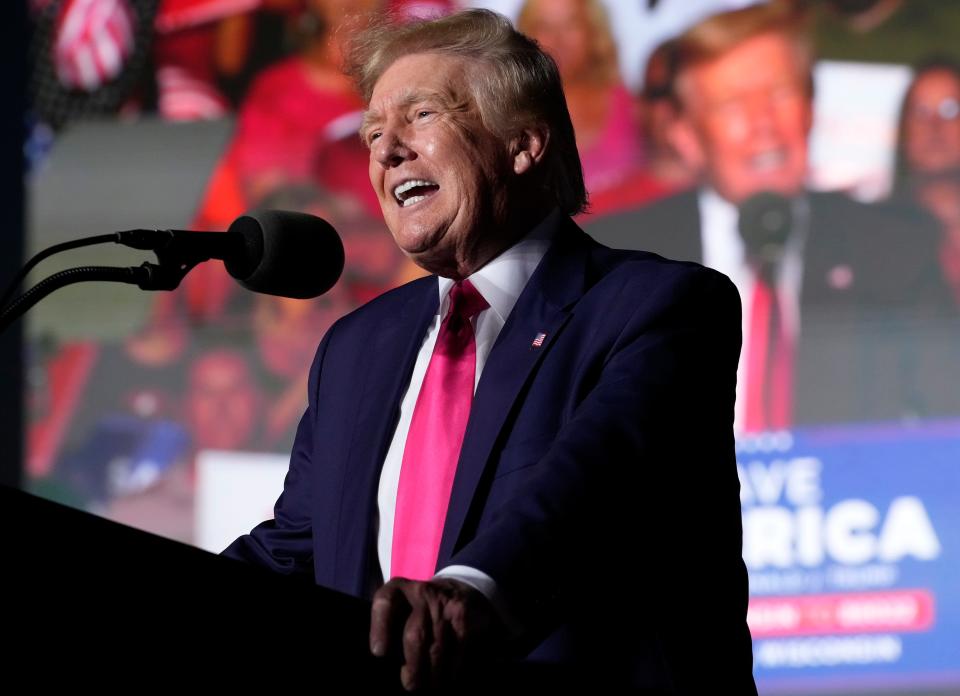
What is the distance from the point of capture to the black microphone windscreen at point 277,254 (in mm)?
1515

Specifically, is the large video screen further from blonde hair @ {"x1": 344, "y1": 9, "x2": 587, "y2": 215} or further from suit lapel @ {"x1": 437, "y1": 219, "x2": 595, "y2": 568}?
suit lapel @ {"x1": 437, "y1": 219, "x2": 595, "y2": 568}

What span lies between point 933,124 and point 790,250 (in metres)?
0.48

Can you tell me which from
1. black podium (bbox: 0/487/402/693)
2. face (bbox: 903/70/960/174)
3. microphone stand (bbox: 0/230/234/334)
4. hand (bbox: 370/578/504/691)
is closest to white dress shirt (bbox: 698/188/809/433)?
face (bbox: 903/70/960/174)

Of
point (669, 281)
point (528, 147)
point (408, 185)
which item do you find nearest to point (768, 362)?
point (528, 147)

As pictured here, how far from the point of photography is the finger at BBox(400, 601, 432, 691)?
93 cm

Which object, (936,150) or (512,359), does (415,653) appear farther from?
(936,150)

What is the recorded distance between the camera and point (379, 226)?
13.1ft

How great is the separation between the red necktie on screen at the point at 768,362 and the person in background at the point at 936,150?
1.42 ft

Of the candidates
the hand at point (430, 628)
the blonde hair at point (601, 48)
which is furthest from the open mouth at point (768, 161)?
the hand at point (430, 628)

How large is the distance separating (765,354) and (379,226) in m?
1.21

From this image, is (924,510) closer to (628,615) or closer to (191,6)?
(628,615)

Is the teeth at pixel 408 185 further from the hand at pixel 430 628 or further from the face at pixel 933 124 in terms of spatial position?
the face at pixel 933 124

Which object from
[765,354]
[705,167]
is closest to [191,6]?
[705,167]

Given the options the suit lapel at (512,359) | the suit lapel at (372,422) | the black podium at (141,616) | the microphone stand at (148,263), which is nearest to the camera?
the black podium at (141,616)
